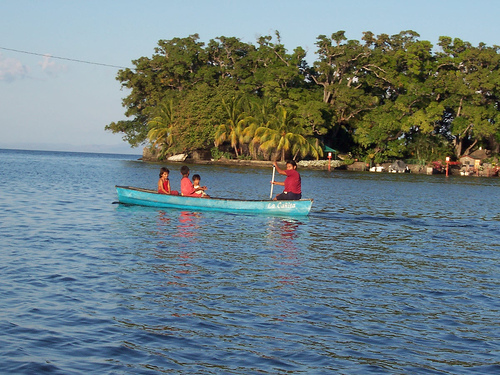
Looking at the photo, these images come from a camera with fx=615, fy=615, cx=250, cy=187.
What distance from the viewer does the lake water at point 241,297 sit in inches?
286

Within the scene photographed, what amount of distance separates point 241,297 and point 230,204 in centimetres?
1142

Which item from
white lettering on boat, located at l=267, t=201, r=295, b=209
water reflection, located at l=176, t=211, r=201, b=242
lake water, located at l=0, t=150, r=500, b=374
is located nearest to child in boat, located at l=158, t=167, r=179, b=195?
water reflection, located at l=176, t=211, r=201, b=242

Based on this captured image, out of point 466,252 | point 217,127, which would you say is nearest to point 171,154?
point 217,127

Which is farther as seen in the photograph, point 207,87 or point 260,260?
point 207,87

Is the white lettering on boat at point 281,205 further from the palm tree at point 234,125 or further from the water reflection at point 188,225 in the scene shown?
the palm tree at point 234,125

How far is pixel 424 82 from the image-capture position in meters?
68.2

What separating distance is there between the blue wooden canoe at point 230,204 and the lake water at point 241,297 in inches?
64.7

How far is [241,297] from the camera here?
9.85 metres

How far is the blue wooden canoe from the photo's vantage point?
20922 mm

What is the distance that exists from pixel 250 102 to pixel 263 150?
757cm

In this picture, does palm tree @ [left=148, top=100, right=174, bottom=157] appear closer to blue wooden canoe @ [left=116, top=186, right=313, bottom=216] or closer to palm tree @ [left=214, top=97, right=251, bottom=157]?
palm tree @ [left=214, top=97, right=251, bottom=157]

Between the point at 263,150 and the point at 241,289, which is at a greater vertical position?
the point at 263,150

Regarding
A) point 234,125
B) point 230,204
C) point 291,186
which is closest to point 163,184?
point 230,204

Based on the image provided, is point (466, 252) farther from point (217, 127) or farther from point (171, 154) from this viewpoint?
point (171, 154)
